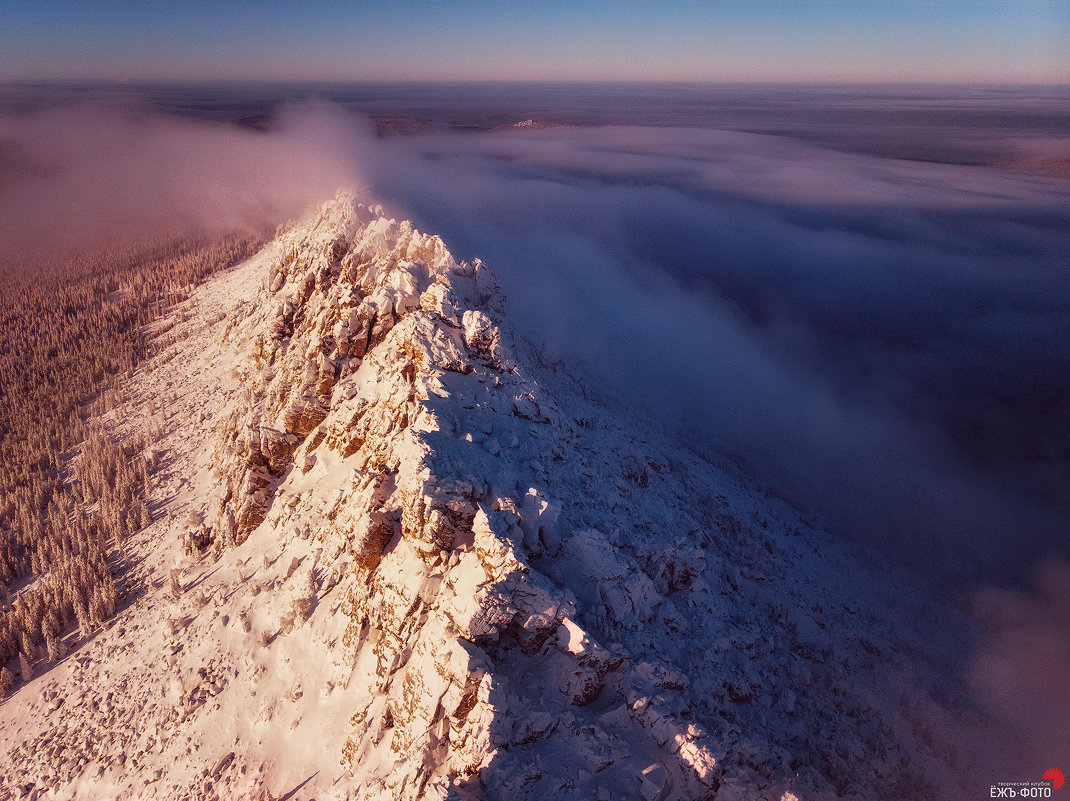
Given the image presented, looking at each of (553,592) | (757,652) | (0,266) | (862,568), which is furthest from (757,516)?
(0,266)

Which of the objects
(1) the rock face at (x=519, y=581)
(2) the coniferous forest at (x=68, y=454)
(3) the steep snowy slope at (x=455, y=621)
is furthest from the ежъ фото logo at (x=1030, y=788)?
(2) the coniferous forest at (x=68, y=454)

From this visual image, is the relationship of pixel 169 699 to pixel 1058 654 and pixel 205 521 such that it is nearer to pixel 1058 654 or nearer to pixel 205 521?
pixel 205 521

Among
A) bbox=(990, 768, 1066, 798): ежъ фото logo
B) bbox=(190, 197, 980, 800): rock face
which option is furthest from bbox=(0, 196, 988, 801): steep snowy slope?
bbox=(990, 768, 1066, 798): ежъ фото logo

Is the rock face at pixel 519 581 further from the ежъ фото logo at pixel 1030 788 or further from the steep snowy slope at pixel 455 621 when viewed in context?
the ежъ фото logo at pixel 1030 788

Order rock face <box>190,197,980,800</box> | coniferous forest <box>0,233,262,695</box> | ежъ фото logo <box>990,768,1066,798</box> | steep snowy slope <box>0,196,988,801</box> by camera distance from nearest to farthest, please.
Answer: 1. rock face <box>190,197,980,800</box>
2. steep snowy slope <box>0,196,988,801</box>
3. ежъ фото logo <box>990,768,1066,798</box>
4. coniferous forest <box>0,233,262,695</box>

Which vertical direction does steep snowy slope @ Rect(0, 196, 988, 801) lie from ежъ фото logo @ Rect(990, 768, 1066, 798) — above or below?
above

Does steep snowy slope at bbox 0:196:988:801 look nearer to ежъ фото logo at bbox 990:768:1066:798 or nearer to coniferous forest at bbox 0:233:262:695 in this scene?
ежъ фото logo at bbox 990:768:1066:798

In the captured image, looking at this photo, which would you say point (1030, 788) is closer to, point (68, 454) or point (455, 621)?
point (455, 621)
